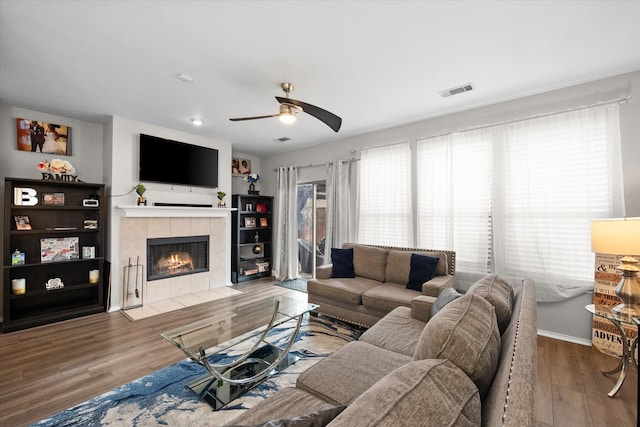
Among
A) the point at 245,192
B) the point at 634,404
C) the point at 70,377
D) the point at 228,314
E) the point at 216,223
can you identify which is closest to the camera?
the point at 634,404

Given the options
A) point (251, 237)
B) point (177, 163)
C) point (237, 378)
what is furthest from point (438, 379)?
point (251, 237)

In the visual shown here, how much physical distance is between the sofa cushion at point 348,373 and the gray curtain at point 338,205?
3084 millimetres

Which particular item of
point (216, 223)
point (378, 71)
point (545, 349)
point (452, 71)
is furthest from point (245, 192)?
point (545, 349)

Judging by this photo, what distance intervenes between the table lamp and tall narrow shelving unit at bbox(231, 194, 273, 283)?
16.6 feet

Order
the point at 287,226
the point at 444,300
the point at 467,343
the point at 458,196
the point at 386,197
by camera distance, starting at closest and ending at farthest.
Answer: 1. the point at 467,343
2. the point at 444,300
3. the point at 458,196
4. the point at 386,197
5. the point at 287,226

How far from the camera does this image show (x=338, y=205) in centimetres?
486

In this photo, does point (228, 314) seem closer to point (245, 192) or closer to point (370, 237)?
point (370, 237)

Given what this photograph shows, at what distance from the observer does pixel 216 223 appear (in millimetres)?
5082

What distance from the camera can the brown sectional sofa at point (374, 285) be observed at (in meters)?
2.92

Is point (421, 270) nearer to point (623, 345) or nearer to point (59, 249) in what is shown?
point (623, 345)

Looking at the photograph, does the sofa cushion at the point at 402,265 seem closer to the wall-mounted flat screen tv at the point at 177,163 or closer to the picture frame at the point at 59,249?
the wall-mounted flat screen tv at the point at 177,163

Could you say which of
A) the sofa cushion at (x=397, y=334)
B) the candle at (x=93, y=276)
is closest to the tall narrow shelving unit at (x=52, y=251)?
the candle at (x=93, y=276)

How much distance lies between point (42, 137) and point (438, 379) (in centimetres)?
518

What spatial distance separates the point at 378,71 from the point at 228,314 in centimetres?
268
